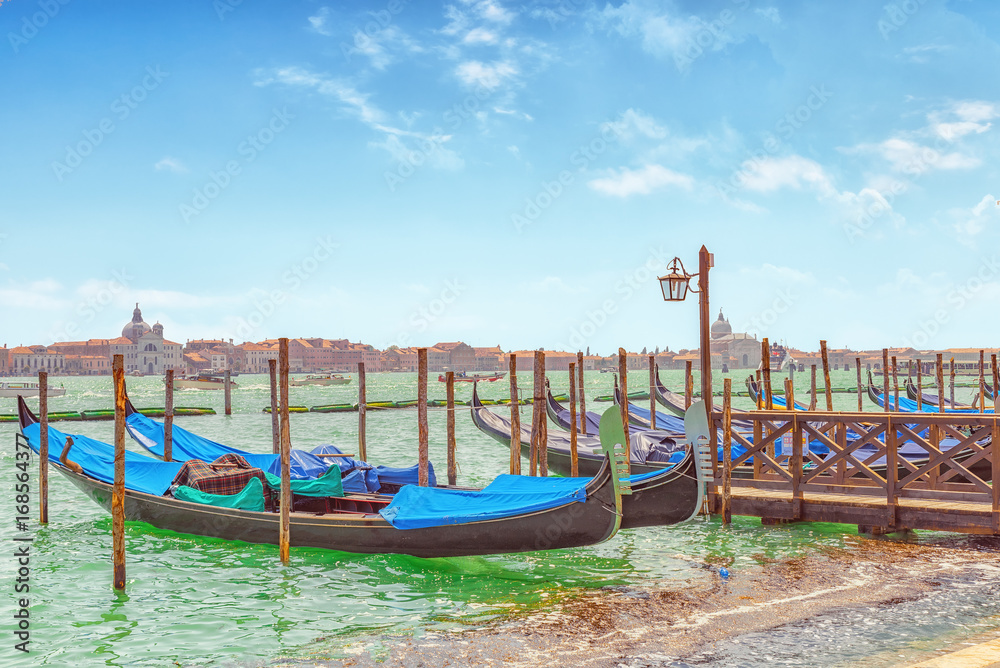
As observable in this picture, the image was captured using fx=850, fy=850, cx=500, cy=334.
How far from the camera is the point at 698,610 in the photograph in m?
5.31

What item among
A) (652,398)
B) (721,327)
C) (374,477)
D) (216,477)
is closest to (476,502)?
(374,477)

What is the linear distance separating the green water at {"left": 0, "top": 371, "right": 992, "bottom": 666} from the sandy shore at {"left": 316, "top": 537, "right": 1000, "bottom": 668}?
9.2 inches

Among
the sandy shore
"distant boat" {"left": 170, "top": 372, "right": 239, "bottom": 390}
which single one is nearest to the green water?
the sandy shore

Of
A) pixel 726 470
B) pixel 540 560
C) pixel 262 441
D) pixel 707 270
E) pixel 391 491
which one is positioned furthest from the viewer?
pixel 262 441

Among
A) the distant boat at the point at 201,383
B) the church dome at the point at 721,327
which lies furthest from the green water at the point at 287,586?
the church dome at the point at 721,327

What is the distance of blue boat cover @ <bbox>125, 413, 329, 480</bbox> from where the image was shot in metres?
9.23

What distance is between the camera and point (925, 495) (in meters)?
7.06

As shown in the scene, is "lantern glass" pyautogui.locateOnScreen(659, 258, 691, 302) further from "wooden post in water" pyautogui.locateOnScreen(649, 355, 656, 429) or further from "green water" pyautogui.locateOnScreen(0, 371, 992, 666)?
"wooden post in water" pyautogui.locateOnScreen(649, 355, 656, 429)

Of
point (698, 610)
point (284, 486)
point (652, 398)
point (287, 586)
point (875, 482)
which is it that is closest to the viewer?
point (698, 610)

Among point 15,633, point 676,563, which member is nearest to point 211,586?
point 15,633

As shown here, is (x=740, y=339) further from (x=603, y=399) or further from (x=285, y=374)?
(x=285, y=374)

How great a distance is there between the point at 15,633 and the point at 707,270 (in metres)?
6.11

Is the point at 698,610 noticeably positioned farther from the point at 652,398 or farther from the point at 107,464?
the point at 652,398

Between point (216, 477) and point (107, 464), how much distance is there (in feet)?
5.67
